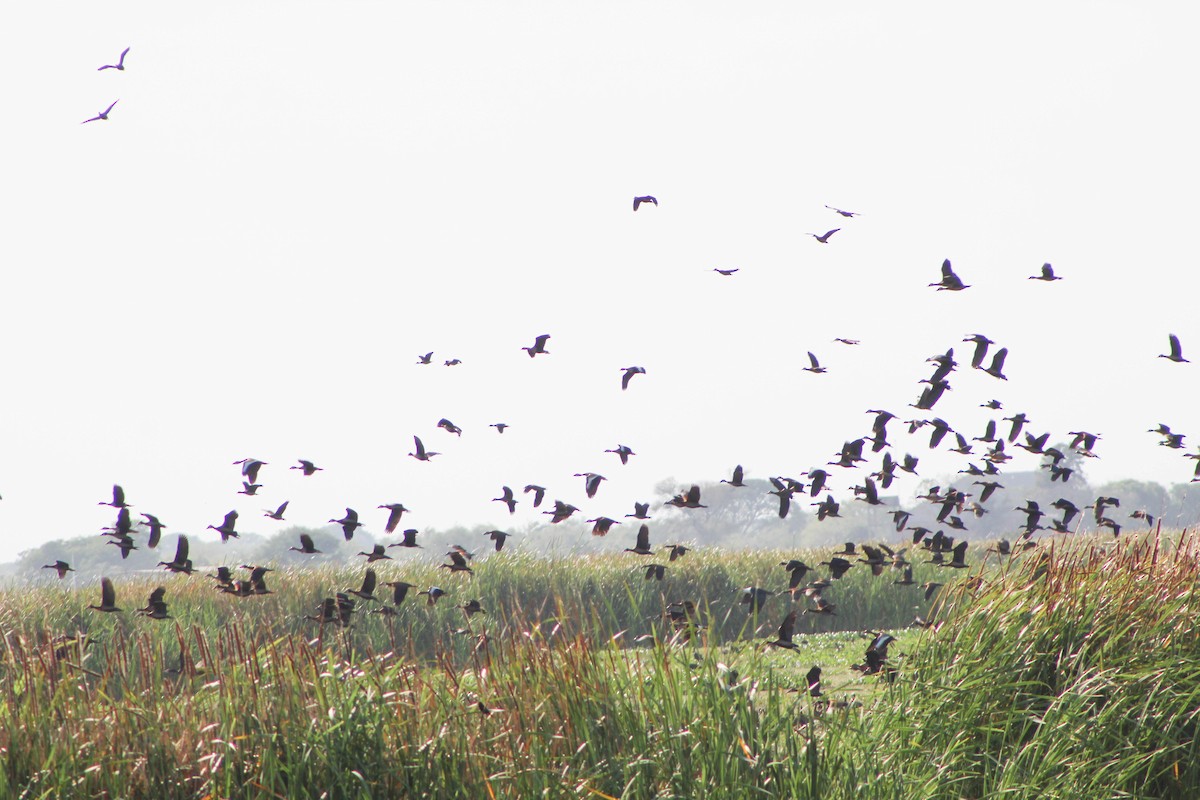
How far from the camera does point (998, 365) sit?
1382 cm

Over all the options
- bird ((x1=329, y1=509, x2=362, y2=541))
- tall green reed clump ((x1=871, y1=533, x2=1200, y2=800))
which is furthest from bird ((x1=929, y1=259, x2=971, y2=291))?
bird ((x1=329, y1=509, x2=362, y2=541))

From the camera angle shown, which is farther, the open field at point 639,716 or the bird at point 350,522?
the bird at point 350,522

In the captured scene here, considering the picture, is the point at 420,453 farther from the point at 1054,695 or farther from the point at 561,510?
the point at 1054,695

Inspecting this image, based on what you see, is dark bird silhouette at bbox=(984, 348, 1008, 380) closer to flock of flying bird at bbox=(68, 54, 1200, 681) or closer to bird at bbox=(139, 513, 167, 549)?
flock of flying bird at bbox=(68, 54, 1200, 681)

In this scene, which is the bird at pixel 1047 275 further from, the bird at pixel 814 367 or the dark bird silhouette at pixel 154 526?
the dark bird silhouette at pixel 154 526

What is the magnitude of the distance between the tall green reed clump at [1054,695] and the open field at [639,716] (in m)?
0.02

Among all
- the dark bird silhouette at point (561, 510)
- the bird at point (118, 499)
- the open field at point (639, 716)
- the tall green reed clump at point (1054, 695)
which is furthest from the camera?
the dark bird silhouette at point (561, 510)

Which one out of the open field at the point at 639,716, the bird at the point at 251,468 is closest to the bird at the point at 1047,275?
the open field at the point at 639,716

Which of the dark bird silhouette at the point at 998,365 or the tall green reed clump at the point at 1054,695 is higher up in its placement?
the dark bird silhouette at the point at 998,365

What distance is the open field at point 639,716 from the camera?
705cm

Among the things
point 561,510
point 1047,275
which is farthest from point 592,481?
point 1047,275

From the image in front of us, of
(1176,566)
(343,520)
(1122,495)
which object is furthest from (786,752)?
(1122,495)

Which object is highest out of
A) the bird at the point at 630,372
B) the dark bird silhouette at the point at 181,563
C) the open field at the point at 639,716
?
the bird at the point at 630,372

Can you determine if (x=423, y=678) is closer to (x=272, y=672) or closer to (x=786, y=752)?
(x=272, y=672)
